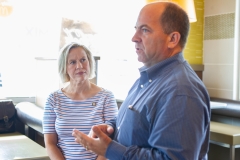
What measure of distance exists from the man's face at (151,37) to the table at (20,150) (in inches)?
40.9

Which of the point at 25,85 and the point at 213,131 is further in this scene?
the point at 25,85

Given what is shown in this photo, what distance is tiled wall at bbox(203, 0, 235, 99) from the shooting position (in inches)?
145

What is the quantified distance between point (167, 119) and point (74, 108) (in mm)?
1196

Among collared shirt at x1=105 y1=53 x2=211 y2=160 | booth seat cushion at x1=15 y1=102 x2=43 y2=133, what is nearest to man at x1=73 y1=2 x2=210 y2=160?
collared shirt at x1=105 y1=53 x2=211 y2=160

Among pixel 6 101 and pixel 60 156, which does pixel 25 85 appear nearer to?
pixel 6 101

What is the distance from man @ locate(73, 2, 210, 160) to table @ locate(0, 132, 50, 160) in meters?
0.78

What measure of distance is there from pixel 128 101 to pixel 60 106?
919 mm

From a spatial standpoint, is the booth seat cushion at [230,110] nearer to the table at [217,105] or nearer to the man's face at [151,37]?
the table at [217,105]

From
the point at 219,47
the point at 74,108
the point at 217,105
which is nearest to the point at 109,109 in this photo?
the point at 74,108

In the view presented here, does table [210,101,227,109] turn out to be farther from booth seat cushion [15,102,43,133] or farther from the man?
the man

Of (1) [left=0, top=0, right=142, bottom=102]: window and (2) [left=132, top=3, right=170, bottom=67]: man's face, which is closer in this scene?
(2) [left=132, top=3, right=170, bottom=67]: man's face

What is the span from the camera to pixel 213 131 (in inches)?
110

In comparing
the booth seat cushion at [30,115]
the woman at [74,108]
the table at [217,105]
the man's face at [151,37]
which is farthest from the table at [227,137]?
the man's face at [151,37]

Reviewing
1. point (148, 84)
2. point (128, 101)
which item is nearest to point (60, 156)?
point (128, 101)
